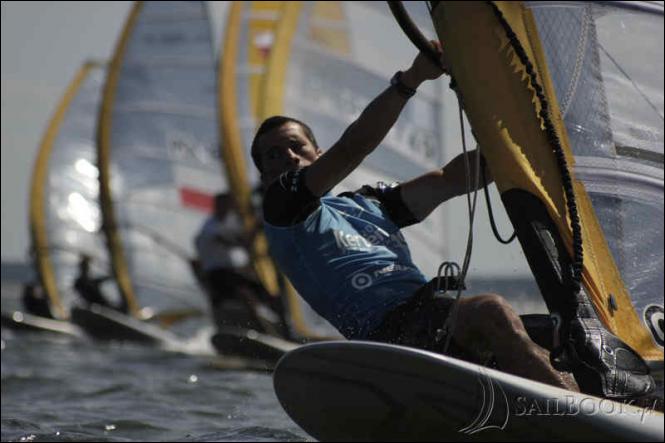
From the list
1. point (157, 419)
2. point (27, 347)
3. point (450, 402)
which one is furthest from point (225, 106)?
point (450, 402)

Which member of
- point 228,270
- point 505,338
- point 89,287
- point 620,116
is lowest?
point 89,287

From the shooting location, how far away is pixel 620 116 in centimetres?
397

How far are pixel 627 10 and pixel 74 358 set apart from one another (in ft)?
25.0

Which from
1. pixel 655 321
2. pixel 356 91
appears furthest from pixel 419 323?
pixel 356 91

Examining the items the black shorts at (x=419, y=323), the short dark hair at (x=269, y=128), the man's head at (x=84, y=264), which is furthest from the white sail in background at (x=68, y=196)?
the black shorts at (x=419, y=323)

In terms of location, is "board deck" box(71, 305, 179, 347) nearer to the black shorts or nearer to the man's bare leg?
the black shorts

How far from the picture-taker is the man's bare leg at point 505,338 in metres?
3.17

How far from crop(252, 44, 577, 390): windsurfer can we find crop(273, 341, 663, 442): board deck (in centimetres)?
23

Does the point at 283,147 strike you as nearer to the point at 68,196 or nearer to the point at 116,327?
the point at 116,327

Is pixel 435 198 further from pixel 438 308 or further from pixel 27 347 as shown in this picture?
pixel 27 347

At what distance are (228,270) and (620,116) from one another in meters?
7.96

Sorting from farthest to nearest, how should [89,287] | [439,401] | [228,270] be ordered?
1. [89,287]
2. [228,270]
3. [439,401]

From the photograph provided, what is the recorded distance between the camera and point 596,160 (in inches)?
151

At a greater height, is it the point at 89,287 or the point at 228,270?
the point at 228,270
